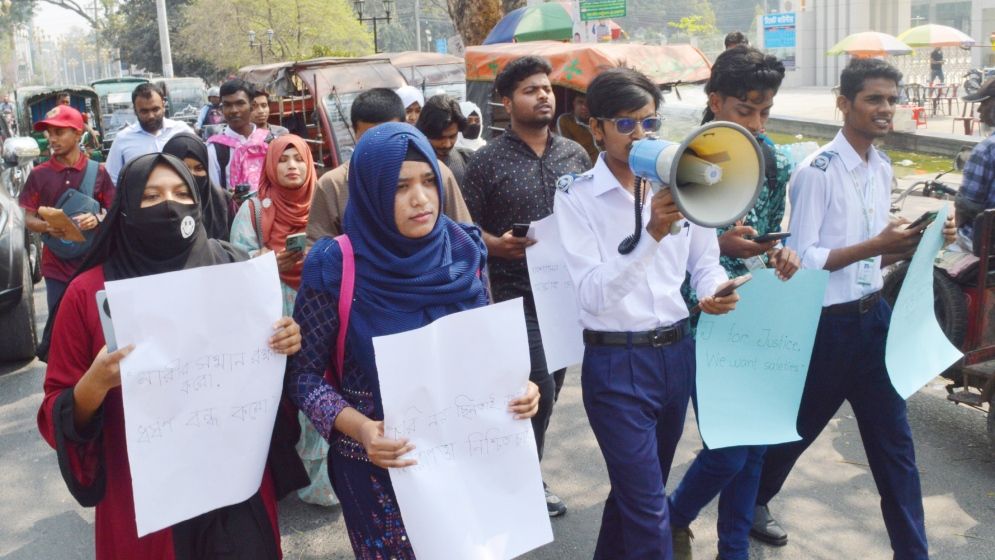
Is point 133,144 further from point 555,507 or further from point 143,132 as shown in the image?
point 555,507

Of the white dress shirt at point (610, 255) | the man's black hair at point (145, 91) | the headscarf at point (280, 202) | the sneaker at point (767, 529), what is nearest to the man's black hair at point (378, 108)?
the headscarf at point (280, 202)

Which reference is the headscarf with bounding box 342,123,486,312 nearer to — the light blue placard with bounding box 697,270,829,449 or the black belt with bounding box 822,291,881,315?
the light blue placard with bounding box 697,270,829,449

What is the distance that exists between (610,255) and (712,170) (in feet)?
1.97

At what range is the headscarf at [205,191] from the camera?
4117mm

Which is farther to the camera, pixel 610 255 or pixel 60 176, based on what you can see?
pixel 60 176

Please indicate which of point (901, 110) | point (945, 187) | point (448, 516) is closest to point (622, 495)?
point (448, 516)

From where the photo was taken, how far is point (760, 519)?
3.99 metres

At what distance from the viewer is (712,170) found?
2.44 metres

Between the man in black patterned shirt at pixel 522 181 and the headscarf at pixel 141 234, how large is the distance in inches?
64.2

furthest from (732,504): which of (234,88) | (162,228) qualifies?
(234,88)

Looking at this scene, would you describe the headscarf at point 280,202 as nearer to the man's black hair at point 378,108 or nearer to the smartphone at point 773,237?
the man's black hair at point 378,108

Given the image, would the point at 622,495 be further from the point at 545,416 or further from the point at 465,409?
the point at 545,416

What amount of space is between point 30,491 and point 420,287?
3.45m

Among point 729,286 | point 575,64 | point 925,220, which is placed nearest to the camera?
point 729,286
